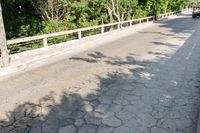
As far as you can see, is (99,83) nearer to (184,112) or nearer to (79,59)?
(184,112)

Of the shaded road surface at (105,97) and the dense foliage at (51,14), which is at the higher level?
the dense foliage at (51,14)

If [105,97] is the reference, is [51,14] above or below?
above

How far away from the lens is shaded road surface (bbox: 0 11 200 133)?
4.95 meters

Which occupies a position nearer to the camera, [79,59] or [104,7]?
[79,59]

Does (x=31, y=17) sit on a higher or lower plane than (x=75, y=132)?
higher

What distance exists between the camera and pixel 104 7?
1067 inches

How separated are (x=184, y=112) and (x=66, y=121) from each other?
241 centimetres

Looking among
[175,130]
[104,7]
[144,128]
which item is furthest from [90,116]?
[104,7]

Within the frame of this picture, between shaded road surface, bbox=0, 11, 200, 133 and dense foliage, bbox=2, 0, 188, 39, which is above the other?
dense foliage, bbox=2, 0, 188, 39

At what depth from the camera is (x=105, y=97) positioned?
6.40 metres

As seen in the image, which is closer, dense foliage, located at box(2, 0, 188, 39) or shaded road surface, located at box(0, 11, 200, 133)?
shaded road surface, located at box(0, 11, 200, 133)

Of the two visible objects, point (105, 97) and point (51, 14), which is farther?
point (51, 14)

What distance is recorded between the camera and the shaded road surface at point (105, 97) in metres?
4.95

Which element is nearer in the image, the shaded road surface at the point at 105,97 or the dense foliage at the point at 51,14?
the shaded road surface at the point at 105,97
